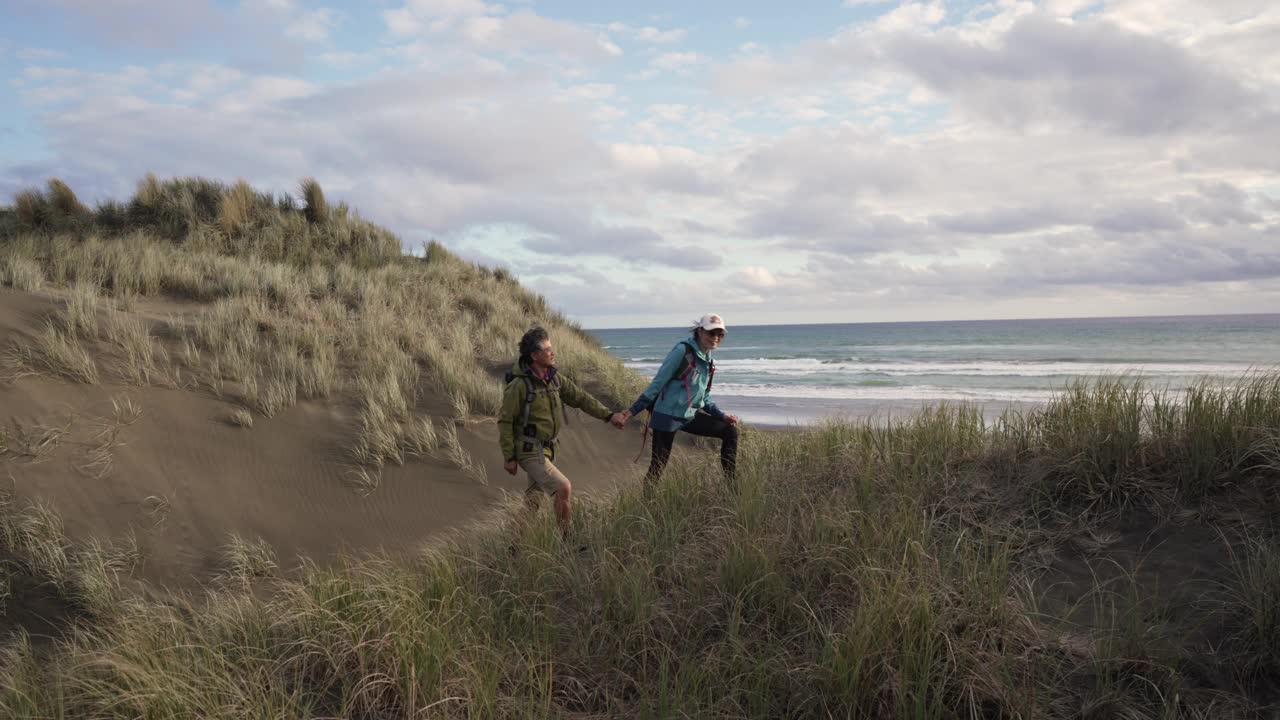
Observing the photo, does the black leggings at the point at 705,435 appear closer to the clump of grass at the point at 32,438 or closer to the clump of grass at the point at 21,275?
the clump of grass at the point at 32,438

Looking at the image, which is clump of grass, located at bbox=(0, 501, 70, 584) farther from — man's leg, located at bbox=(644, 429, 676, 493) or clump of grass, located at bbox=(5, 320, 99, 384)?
man's leg, located at bbox=(644, 429, 676, 493)

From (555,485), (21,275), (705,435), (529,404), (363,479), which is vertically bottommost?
(363,479)

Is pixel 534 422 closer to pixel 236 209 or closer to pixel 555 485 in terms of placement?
pixel 555 485

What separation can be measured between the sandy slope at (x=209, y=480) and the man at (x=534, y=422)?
66.2 inches

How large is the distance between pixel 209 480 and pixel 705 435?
6139 mm

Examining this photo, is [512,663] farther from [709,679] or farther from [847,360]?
[847,360]

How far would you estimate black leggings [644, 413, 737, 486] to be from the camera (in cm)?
721

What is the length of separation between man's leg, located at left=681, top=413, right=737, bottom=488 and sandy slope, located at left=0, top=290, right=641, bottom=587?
938 millimetres

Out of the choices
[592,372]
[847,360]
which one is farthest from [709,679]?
[847,360]

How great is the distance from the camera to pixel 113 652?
4160mm

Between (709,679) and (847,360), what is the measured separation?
153ft

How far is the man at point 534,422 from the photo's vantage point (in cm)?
634

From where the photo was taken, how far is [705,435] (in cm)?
754

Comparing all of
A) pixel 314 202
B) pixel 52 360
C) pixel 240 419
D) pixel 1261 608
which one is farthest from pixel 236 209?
pixel 1261 608
